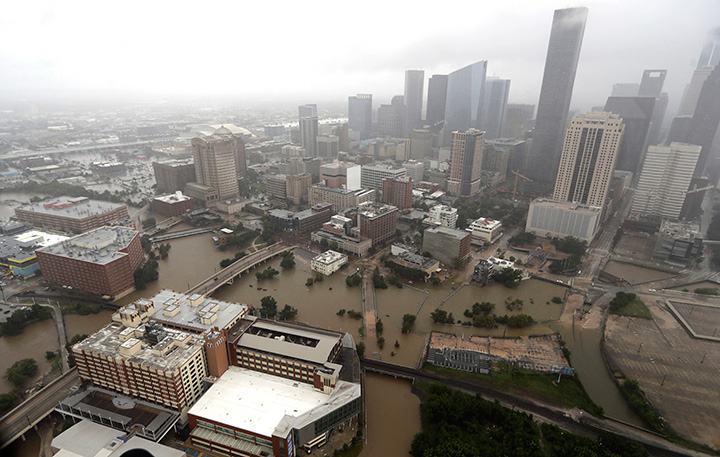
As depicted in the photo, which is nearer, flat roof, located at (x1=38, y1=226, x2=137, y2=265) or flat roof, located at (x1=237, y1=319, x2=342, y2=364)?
flat roof, located at (x1=237, y1=319, x2=342, y2=364)

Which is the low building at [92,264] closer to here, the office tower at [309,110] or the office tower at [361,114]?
the office tower at [309,110]

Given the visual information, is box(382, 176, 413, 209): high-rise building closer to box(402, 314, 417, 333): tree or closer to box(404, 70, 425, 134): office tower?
box(402, 314, 417, 333): tree

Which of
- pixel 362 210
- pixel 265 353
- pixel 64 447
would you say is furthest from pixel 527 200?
pixel 64 447

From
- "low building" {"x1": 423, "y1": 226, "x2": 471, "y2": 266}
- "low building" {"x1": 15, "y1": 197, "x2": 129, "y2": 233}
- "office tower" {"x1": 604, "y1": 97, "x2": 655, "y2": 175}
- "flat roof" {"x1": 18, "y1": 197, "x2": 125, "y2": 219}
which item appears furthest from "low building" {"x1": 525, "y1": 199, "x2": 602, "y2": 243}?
"flat roof" {"x1": 18, "y1": 197, "x2": 125, "y2": 219}

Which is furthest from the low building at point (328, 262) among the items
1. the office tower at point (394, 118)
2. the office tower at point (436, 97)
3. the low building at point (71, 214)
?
the office tower at point (394, 118)

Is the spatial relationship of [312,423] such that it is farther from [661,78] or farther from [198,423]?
[661,78]
